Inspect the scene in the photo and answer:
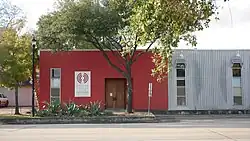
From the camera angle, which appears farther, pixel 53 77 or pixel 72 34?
pixel 53 77

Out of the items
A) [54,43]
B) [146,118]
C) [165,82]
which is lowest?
[146,118]

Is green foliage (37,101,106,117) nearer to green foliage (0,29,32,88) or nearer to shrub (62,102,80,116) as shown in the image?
shrub (62,102,80,116)

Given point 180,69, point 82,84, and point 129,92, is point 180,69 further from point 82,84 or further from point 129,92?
point 82,84

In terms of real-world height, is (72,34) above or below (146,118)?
above

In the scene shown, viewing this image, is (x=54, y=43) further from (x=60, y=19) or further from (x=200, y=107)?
(x=200, y=107)

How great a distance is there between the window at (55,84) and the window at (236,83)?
586 inches

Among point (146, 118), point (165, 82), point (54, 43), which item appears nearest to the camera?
point (146, 118)

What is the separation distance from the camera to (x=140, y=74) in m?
40.4

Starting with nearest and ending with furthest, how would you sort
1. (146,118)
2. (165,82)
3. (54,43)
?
(146,118) → (54,43) → (165,82)

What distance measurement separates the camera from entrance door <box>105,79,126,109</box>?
41.2 m

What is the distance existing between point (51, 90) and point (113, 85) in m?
5.37

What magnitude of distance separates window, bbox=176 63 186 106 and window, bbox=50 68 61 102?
10.1 m

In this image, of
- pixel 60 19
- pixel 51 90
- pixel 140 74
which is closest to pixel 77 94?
pixel 51 90

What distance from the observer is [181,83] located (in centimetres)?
4034
